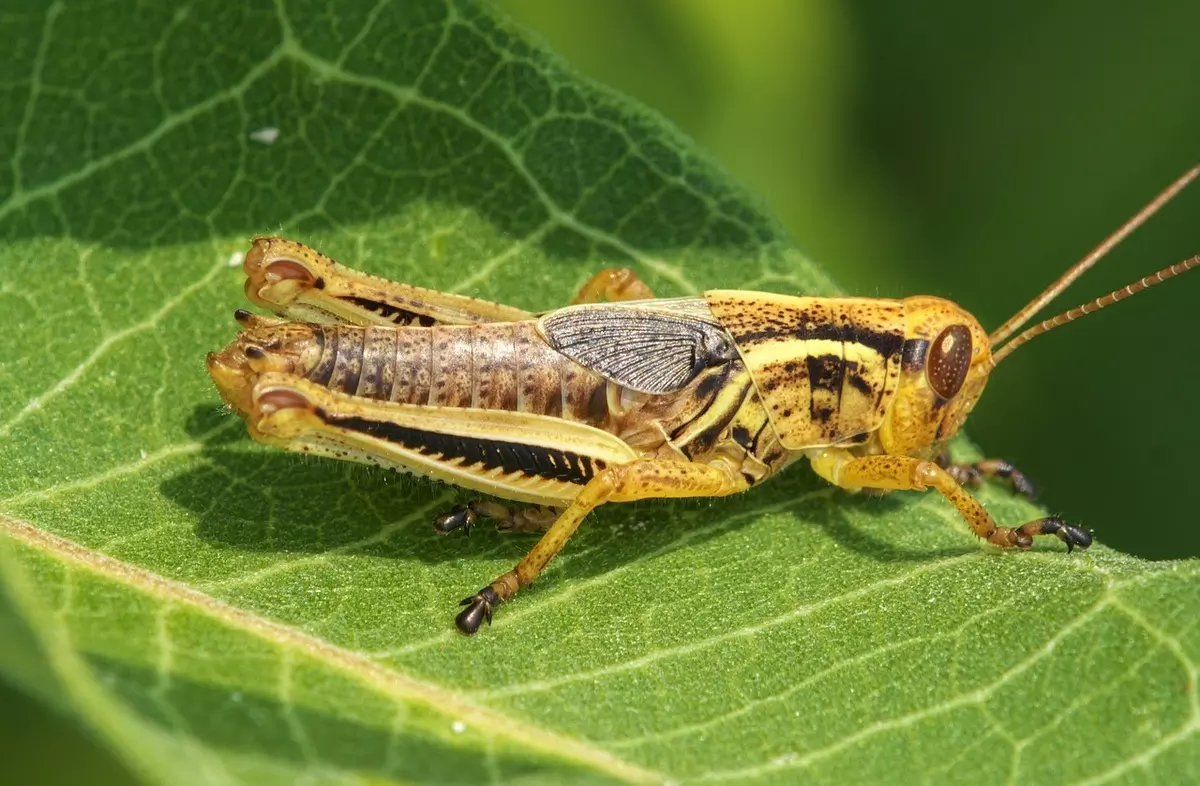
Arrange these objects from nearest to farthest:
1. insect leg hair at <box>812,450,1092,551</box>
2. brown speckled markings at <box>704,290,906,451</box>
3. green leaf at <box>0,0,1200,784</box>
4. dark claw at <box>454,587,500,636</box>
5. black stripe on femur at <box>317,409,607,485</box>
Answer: green leaf at <box>0,0,1200,784</box> → dark claw at <box>454,587,500,636</box> → black stripe on femur at <box>317,409,607,485</box> → insect leg hair at <box>812,450,1092,551</box> → brown speckled markings at <box>704,290,906,451</box>

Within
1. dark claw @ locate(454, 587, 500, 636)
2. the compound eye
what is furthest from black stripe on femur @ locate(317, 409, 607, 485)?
the compound eye

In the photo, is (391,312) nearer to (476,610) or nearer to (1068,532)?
(476,610)

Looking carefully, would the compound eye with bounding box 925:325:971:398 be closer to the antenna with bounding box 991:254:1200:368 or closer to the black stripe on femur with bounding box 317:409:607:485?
the antenna with bounding box 991:254:1200:368

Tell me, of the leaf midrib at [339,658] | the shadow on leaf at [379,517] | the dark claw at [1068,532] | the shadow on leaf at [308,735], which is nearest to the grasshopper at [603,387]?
the dark claw at [1068,532]

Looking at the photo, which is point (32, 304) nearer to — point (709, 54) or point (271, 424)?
point (271, 424)

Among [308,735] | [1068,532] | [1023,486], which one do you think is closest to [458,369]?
[308,735]

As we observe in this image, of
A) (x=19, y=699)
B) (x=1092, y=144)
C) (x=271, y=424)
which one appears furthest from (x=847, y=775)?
(x=1092, y=144)

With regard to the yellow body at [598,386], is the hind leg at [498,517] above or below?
below

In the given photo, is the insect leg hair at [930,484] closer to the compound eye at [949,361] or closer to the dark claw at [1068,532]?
the dark claw at [1068,532]

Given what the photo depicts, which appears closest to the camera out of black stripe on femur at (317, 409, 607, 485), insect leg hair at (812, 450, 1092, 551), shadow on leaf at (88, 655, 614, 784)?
shadow on leaf at (88, 655, 614, 784)
